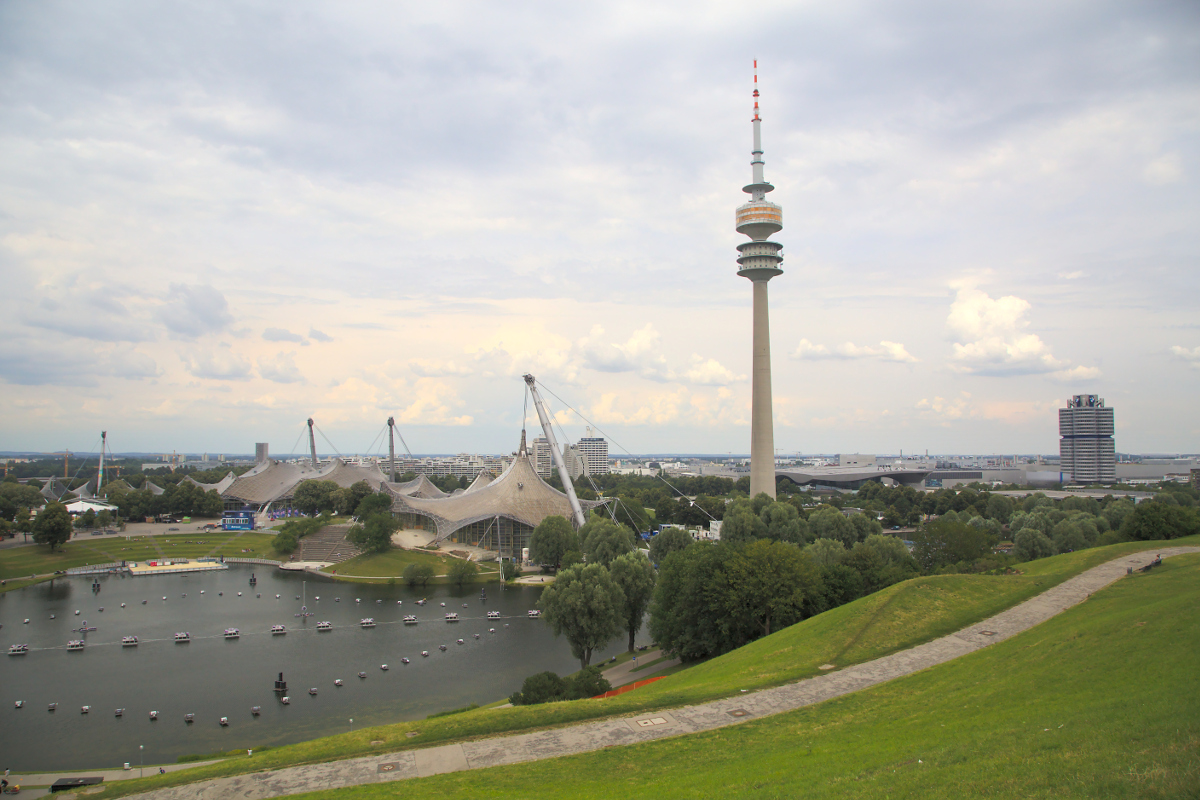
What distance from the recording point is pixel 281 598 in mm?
46406

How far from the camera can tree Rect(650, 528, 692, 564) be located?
45.2m

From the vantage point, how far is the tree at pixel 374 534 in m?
56.9

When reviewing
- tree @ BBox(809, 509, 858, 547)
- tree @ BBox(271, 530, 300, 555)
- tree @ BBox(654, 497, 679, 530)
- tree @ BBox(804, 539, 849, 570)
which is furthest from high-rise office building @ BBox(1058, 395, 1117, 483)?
tree @ BBox(271, 530, 300, 555)

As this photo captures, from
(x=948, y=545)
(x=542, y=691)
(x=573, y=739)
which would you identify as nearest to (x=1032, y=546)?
(x=948, y=545)

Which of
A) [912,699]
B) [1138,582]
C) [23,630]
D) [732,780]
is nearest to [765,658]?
[912,699]

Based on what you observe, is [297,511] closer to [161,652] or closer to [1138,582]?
[161,652]

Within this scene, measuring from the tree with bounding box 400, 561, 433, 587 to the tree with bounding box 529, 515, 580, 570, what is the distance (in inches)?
331

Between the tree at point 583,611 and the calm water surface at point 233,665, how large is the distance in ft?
10.2

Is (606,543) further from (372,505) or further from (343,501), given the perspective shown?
(343,501)

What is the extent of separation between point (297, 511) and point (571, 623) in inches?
2616

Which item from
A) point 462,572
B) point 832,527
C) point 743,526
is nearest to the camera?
point 832,527

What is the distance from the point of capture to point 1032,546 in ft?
130

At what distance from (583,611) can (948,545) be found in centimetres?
1925

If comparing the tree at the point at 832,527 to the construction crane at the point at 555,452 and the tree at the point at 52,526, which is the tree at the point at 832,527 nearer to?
the construction crane at the point at 555,452
